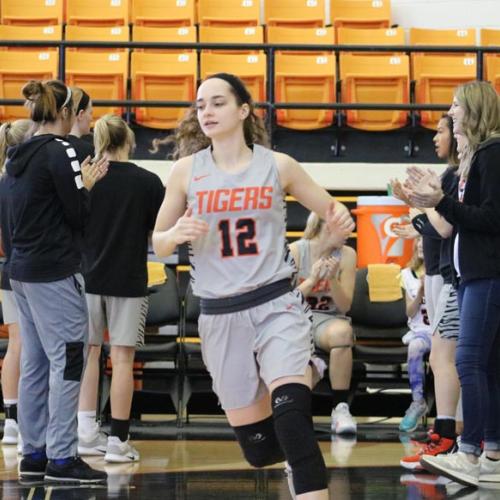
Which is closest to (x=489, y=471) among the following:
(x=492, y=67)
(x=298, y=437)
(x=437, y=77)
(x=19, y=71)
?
(x=298, y=437)

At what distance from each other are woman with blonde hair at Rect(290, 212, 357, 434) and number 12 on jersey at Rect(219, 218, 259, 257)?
283 centimetres

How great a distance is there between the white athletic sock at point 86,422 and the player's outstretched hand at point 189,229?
8.11ft

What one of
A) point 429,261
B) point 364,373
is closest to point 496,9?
point 364,373

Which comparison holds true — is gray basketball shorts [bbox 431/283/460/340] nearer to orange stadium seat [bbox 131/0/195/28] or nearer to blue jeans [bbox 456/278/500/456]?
blue jeans [bbox 456/278/500/456]

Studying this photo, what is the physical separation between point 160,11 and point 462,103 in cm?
704

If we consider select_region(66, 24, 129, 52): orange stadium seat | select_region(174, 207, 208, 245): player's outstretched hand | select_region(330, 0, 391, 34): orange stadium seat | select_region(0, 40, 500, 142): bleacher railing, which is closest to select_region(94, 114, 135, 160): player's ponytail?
select_region(174, 207, 208, 245): player's outstretched hand

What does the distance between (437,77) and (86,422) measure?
220 inches

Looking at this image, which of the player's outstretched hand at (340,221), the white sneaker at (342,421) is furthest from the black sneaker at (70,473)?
the white sneaker at (342,421)

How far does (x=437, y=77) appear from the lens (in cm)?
975

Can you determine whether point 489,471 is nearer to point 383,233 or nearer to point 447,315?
point 447,315

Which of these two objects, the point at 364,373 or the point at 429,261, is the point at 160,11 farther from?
the point at 429,261

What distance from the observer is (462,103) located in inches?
175

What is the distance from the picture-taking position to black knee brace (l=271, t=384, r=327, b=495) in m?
3.07

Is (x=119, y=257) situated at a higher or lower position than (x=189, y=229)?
lower
